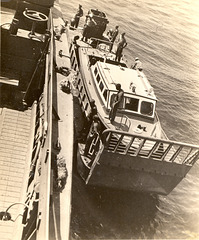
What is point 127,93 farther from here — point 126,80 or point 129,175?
point 129,175

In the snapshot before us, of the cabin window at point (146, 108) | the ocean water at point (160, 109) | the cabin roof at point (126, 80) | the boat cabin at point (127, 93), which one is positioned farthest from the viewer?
the cabin roof at point (126, 80)

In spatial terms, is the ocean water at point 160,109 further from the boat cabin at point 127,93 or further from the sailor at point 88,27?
the sailor at point 88,27

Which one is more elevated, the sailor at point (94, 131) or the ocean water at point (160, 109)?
the sailor at point (94, 131)

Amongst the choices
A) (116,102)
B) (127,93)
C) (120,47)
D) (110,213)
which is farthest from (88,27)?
(110,213)

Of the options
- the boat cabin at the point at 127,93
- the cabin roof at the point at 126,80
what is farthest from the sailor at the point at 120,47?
the boat cabin at the point at 127,93

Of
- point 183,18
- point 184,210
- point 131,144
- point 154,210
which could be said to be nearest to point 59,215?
point 131,144

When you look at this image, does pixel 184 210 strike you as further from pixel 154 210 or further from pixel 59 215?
pixel 59 215
